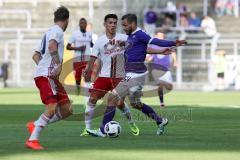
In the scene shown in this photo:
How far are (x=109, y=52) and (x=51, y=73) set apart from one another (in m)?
2.62

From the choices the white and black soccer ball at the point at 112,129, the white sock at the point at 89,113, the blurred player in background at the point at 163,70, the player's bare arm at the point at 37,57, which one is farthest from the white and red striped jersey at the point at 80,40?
the player's bare arm at the point at 37,57

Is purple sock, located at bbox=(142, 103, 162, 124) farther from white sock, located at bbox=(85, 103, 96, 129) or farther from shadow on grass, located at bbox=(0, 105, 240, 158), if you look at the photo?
white sock, located at bbox=(85, 103, 96, 129)

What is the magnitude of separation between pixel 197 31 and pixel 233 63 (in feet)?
14.2

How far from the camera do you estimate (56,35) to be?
15.2 meters

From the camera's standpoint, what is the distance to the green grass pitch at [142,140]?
14.0 m

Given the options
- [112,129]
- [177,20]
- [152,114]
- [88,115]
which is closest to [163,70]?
[152,114]

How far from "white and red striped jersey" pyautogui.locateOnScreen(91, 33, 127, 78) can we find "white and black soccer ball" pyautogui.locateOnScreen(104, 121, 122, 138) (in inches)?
38.9

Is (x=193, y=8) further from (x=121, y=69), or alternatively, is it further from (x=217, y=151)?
(x=217, y=151)

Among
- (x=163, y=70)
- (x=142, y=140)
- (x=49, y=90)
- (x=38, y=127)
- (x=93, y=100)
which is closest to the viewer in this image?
(x=38, y=127)

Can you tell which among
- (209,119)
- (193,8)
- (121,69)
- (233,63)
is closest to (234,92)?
(233,63)

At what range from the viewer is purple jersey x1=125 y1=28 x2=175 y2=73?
1834cm

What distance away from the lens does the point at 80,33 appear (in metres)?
29.4

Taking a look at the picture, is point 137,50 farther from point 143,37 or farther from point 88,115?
point 88,115

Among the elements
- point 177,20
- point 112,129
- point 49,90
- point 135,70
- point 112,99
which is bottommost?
point 112,129
